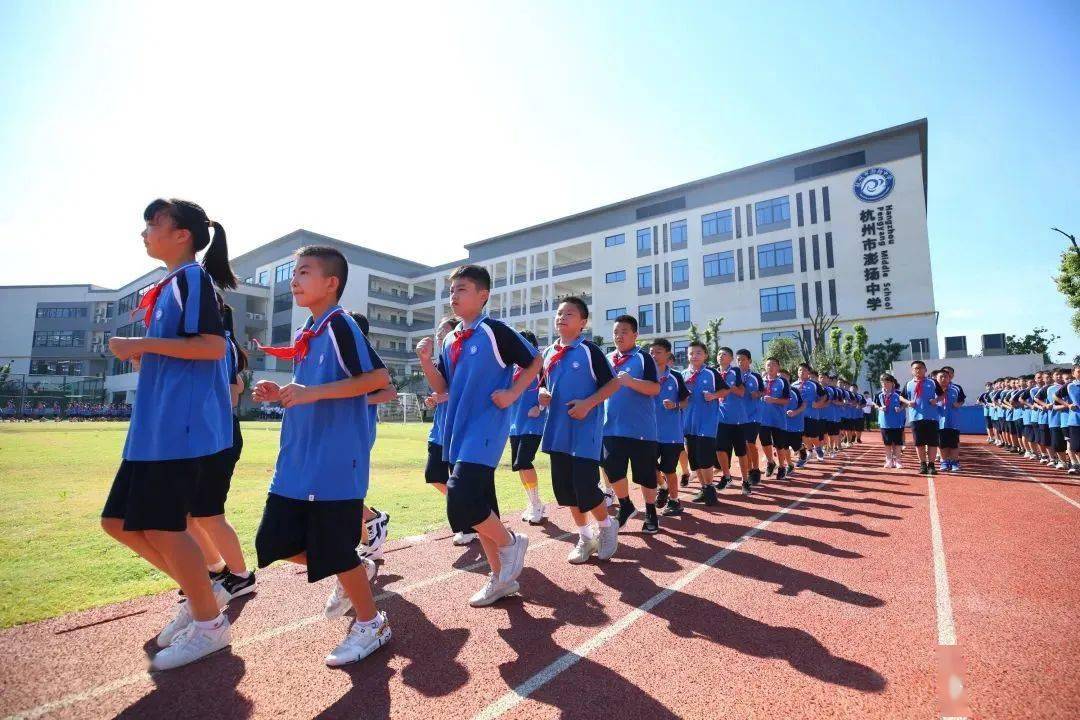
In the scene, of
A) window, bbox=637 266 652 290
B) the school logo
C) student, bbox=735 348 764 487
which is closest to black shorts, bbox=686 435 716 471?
student, bbox=735 348 764 487

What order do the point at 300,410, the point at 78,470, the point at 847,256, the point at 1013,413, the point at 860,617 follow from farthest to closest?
the point at 847,256
the point at 1013,413
the point at 78,470
the point at 860,617
the point at 300,410

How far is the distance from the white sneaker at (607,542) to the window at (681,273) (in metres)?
43.3

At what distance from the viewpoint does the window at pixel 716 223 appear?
4397 cm

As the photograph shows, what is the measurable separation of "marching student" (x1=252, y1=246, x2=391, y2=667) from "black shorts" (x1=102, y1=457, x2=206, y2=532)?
0.39 m

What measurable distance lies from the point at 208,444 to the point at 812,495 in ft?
27.9

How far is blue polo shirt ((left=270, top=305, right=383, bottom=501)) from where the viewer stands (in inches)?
109

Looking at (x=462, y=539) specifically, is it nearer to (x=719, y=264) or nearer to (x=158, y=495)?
(x=158, y=495)

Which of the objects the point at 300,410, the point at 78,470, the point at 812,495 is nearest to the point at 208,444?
the point at 300,410

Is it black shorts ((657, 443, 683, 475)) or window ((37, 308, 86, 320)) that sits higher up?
window ((37, 308, 86, 320))

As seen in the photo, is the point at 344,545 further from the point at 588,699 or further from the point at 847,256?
the point at 847,256

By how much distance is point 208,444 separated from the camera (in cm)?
280

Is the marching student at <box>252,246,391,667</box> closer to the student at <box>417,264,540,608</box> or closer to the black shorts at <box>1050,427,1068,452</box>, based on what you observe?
the student at <box>417,264,540,608</box>

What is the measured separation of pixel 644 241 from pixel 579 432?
45450mm

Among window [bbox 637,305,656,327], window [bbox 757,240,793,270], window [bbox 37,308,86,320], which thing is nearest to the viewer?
window [bbox 757,240,793,270]
